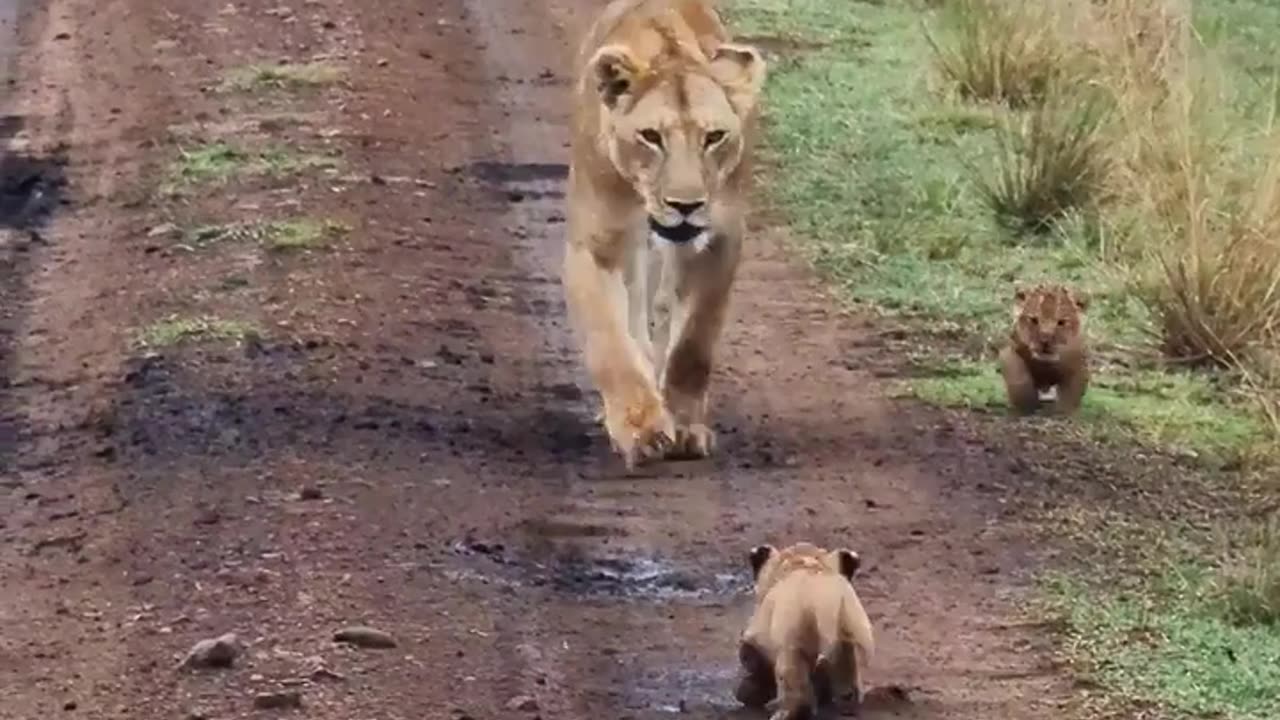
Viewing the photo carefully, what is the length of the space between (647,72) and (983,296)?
2274 millimetres

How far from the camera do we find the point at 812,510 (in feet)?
24.5

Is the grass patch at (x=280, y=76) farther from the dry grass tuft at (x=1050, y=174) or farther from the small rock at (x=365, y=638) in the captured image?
the small rock at (x=365, y=638)

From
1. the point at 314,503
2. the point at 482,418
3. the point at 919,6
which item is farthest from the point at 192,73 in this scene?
the point at 314,503

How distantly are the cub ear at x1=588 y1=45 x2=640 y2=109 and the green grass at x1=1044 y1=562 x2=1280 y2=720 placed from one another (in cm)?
176

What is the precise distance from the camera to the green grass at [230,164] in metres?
11.1

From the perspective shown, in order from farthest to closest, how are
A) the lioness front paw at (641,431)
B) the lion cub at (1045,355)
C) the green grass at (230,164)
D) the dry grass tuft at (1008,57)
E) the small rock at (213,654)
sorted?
the dry grass tuft at (1008,57) < the green grass at (230,164) < the lion cub at (1045,355) < the lioness front paw at (641,431) < the small rock at (213,654)

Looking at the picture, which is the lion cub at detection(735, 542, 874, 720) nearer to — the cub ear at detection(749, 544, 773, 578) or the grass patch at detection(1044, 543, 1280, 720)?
the cub ear at detection(749, 544, 773, 578)

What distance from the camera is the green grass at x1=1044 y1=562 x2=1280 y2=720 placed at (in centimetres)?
616

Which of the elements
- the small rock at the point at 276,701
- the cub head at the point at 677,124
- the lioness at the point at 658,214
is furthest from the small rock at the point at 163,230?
the small rock at the point at 276,701

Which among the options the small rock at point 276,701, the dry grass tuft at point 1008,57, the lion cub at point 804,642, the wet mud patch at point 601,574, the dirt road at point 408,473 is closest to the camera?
the lion cub at point 804,642

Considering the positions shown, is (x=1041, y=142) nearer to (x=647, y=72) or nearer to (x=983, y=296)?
(x=983, y=296)

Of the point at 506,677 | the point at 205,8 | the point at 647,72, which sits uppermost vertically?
the point at 647,72

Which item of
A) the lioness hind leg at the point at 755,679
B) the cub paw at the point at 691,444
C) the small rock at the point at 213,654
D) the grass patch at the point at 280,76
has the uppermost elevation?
the lioness hind leg at the point at 755,679

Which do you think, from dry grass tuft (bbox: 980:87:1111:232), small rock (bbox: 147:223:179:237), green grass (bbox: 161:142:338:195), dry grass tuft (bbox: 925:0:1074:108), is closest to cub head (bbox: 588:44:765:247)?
small rock (bbox: 147:223:179:237)
